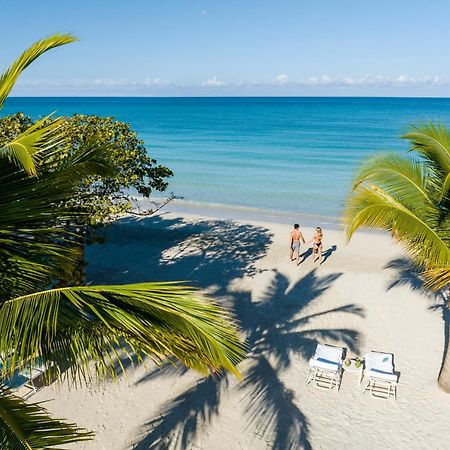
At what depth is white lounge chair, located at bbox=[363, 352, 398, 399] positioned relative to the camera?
25.1 feet

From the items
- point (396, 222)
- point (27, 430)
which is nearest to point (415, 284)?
point (396, 222)

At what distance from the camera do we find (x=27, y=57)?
130 inches

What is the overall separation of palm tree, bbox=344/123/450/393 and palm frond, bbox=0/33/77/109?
13.0ft

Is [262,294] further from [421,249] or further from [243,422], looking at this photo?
[421,249]

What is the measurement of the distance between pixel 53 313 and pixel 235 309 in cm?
826

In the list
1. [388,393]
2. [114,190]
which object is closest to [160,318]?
[388,393]

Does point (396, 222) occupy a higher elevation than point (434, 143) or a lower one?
lower

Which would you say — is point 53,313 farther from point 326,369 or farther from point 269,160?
point 269,160

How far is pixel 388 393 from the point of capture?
7.66 metres

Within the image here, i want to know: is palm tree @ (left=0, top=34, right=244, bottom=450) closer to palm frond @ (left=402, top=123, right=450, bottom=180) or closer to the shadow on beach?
the shadow on beach

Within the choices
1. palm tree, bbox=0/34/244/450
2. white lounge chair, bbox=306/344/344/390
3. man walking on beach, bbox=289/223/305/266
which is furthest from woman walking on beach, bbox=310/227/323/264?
palm tree, bbox=0/34/244/450

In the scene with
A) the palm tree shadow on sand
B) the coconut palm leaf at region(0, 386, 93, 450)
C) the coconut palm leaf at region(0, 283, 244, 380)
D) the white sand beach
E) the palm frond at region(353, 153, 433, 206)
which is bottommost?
the white sand beach

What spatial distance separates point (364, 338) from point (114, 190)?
21.6ft

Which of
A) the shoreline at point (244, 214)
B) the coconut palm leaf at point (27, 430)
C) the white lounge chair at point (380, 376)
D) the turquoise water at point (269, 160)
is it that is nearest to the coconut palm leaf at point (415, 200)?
the white lounge chair at point (380, 376)
